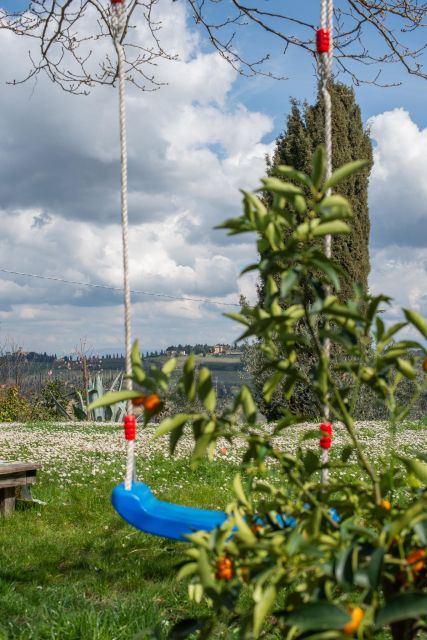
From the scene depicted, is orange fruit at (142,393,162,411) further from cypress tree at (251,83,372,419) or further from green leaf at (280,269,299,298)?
cypress tree at (251,83,372,419)

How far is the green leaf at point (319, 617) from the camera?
129 cm

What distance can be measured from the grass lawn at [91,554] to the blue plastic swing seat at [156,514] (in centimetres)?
26

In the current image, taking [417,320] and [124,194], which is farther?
[124,194]

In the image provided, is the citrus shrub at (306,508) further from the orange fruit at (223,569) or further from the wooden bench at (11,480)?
the wooden bench at (11,480)

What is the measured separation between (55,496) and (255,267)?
17.1ft

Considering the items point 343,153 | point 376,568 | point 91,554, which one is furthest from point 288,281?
point 343,153

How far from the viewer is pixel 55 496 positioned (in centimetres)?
623

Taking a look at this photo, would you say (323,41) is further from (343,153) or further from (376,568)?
(343,153)

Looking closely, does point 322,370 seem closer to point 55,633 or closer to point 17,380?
point 55,633

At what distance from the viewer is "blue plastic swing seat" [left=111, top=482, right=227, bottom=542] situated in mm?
2561

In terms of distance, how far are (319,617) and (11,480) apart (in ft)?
16.1

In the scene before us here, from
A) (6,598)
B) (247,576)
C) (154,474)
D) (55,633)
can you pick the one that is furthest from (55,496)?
(247,576)

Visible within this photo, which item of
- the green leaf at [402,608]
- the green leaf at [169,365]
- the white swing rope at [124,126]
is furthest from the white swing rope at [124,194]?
the green leaf at [402,608]

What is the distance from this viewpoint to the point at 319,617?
130 centimetres
